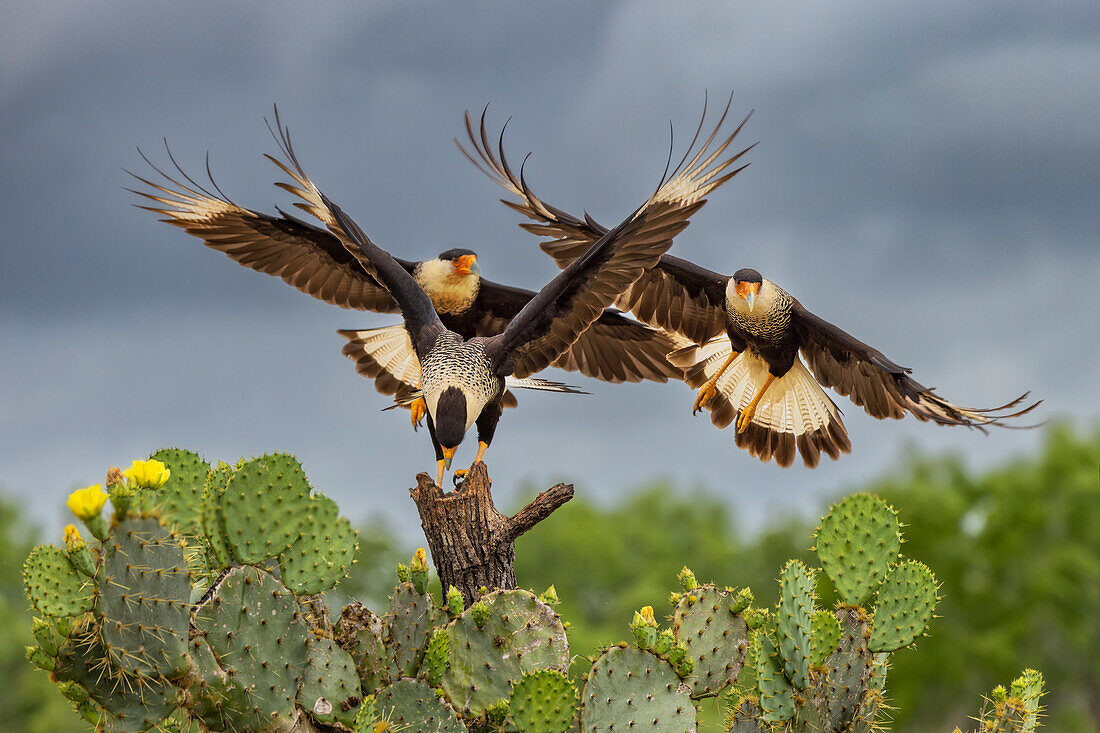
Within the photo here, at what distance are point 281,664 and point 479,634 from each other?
2.69 ft

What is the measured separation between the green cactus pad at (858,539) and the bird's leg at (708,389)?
2.91 meters

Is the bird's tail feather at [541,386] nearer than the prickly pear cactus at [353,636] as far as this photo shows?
No

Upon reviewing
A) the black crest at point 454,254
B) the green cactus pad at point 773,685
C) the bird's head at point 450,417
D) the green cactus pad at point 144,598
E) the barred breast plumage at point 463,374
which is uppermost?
the black crest at point 454,254

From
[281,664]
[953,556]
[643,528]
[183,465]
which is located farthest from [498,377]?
[643,528]

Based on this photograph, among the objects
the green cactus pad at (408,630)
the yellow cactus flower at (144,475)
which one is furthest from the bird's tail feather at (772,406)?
the yellow cactus flower at (144,475)

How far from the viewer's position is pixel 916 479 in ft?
93.2

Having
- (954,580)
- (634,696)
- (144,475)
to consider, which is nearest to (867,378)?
(634,696)

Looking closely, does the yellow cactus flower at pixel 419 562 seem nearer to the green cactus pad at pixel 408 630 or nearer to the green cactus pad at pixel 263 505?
the green cactus pad at pixel 408 630

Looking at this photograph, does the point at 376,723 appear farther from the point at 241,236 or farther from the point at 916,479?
the point at 916,479

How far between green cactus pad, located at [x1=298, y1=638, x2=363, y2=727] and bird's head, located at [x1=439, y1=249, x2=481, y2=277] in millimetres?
3873

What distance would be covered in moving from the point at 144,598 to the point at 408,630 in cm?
116

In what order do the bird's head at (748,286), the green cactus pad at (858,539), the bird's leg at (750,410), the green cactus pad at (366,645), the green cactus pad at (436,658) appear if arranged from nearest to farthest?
the green cactus pad at (436,658), the green cactus pad at (366,645), the green cactus pad at (858,539), the bird's head at (748,286), the bird's leg at (750,410)

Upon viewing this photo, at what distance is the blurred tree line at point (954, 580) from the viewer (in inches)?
1005

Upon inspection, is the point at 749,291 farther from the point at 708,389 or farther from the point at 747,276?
the point at 708,389
